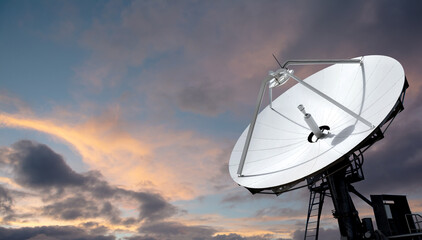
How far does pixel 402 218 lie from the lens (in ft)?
92.0

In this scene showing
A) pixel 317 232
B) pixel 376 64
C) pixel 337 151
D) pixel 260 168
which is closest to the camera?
pixel 337 151

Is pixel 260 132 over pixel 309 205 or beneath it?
over

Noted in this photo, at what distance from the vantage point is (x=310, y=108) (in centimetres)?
2345

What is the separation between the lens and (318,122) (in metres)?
21.7

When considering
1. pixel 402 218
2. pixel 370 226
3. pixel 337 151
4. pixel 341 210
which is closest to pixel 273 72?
pixel 337 151

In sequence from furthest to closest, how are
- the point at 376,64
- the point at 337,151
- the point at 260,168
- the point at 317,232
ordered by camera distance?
the point at 317,232 < the point at 260,168 < the point at 376,64 < the point at 337,151

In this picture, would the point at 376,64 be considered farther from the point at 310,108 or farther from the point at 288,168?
the point at 288,168

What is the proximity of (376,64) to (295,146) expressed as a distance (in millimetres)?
7402

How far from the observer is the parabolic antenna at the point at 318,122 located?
15.9 metres

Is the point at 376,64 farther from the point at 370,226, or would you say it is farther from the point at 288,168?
the point at 370,226

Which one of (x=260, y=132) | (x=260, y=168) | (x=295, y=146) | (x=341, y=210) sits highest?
(x=260, y=132)

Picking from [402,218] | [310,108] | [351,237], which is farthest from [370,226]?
[310,108]

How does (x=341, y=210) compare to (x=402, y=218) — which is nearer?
(x=341, y=210)

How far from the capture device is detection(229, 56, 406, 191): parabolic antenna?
15.9m
